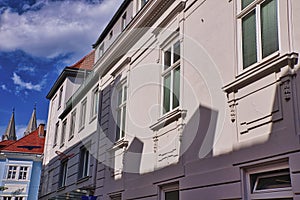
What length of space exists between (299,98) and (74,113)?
14.5m

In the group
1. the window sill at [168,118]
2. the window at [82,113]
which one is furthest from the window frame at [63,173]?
the window sill at [168,118]

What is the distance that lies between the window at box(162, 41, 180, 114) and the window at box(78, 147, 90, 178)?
6.59 meters

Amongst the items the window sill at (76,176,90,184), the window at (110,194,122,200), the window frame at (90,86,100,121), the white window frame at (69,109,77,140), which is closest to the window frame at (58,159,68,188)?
the white window frame at (69,109,77,140)

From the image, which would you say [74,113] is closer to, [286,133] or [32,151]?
[286,133]

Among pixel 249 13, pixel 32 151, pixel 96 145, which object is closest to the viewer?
pixel 249 13

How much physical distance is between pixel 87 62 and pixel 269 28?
16432 millimetres

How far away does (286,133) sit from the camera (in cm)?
502

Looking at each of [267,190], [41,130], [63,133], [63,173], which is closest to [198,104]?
[267,190]

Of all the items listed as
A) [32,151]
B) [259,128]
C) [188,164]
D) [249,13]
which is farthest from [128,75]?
[32,151]

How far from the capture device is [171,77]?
8812mm

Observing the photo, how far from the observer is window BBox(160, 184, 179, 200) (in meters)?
7.84

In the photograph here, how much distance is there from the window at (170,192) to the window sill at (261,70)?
8.63ft

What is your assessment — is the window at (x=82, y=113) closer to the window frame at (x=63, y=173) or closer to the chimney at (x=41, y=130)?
the window frame at (x=63, y=173)

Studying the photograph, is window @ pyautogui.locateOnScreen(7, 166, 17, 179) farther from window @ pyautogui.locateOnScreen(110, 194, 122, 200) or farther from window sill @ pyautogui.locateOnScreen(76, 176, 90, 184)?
window @ pyautogui.locateOnScreen(110, 194, 122, 200)
